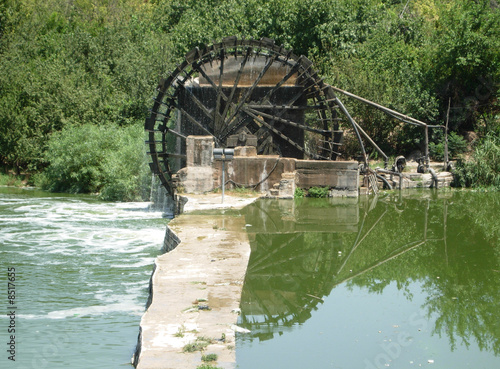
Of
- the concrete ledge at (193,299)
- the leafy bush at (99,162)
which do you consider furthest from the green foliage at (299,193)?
the concrete ledge at (193,299)

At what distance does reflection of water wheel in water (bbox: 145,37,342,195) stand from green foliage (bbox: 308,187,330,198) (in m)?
2.48

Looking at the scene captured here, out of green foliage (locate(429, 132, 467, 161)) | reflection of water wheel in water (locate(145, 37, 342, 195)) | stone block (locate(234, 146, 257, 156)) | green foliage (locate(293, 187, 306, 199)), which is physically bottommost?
green foliage (locate(293, 187, 306, 199))

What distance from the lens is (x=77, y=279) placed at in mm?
A: 10758

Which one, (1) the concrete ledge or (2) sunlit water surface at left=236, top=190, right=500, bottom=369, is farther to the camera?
(2) sunlit water surface at left=236, top=190, right=500, bottom=369

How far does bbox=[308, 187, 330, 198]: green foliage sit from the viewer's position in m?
18.0

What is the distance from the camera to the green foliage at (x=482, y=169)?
20.2 metres

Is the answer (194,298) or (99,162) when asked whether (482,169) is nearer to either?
(99,162)

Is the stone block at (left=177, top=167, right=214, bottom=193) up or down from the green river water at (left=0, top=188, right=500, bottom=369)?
up

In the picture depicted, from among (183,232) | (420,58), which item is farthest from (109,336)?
(420,58)

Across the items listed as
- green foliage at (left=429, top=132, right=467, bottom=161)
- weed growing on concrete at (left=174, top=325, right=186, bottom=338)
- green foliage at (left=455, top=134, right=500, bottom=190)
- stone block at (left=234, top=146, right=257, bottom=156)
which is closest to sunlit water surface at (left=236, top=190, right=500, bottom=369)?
weed growing on concrete at (left=174, top=325, right=186, bottom=338)

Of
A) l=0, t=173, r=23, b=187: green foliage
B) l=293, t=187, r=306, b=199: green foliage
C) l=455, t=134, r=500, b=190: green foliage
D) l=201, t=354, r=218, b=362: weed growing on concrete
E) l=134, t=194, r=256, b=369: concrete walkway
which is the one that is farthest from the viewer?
l=0, t=173, r=23, b=187: green foliage

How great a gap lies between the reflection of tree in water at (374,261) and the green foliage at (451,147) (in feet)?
21.7

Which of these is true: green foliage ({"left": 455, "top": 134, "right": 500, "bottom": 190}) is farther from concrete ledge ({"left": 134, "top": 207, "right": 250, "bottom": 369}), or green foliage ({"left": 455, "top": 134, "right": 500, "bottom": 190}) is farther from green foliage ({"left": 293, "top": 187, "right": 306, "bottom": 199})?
concrete ledge ({"left": 134, "top": 207, "right": 250, "bottom": 369})

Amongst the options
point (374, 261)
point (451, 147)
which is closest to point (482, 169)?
point (451, 147)
